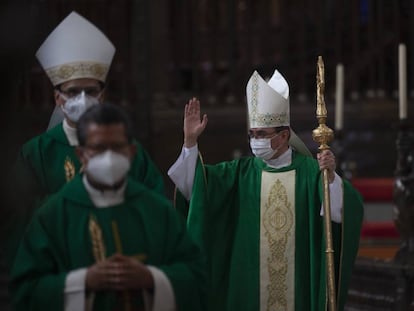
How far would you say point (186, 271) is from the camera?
469 centimetres

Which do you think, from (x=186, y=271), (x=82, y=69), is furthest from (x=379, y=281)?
(x=186, y=271)

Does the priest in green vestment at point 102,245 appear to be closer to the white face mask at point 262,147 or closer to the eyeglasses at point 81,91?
the eyeglasses at point 81,91

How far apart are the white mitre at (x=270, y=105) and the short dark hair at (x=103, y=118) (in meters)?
2.44

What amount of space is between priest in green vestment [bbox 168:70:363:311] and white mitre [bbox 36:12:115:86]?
1.09m

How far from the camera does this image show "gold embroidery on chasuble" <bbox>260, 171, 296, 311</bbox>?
709cm

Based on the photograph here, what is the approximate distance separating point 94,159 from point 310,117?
336 inches

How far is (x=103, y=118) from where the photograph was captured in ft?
15.0

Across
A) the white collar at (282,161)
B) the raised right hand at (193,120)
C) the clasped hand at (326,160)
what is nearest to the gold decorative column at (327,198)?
the clasped hand at (326,160)

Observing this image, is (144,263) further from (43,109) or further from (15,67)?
(43,109)

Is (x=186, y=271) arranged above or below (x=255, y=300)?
above

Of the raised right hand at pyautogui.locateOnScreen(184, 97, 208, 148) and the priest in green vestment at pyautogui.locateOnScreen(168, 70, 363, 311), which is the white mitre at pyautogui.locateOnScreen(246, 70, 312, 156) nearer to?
the priest in green vestment at pyautogui.locateOnScreen(168, 70, 363, 311)

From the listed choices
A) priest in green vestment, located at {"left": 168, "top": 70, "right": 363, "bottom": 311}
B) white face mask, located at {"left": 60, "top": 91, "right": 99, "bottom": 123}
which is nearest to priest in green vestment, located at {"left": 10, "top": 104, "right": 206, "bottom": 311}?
white face mask, located at {"left": 60, "top": 91, "right": 99, "bottom": 123}

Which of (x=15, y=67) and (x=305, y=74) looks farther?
(x=305, y=74)

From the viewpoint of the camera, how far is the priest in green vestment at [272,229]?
23.0 ft
